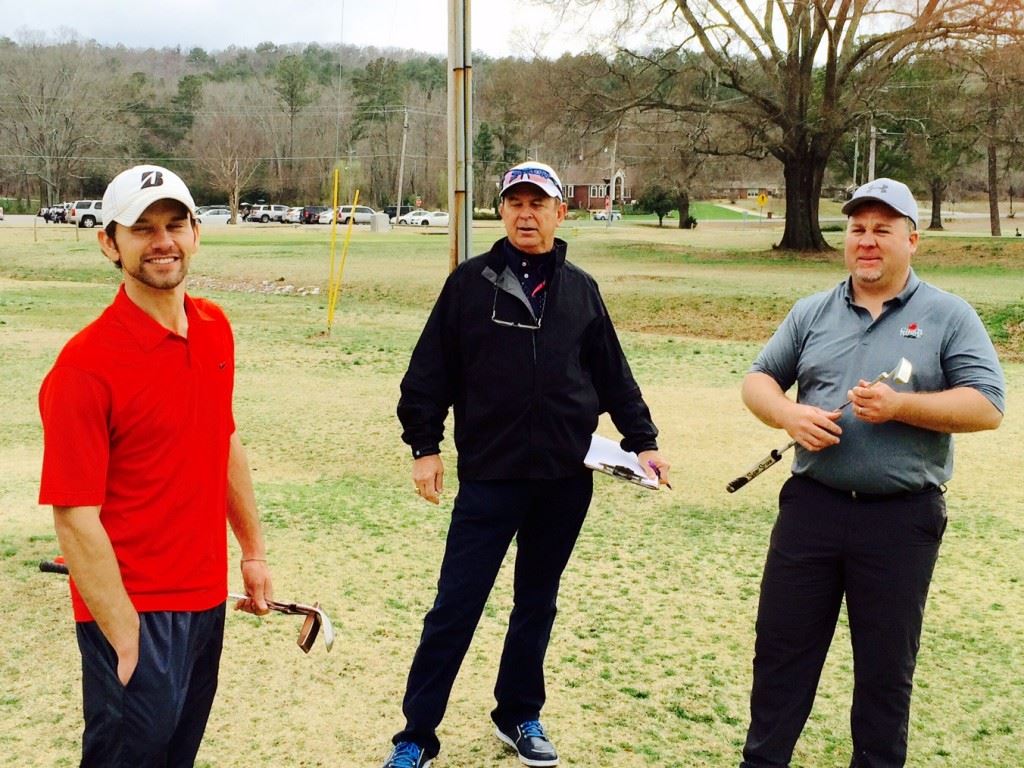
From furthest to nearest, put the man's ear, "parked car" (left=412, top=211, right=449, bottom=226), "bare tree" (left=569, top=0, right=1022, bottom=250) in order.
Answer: "parked car" (left=412, top=211, right=449, bottom=226) < "bare tree" (left=569, top=0, right=1022, bottom=250) < the man's ear

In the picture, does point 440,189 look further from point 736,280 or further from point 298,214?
point 736,280

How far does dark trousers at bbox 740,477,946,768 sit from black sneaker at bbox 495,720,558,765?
65 cm

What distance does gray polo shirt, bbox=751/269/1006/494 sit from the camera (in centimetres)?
327

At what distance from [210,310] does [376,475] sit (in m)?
5.46

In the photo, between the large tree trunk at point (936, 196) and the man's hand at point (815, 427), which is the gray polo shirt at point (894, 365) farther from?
the large tree trunk at point (936, 196)

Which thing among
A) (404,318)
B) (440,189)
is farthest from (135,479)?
(440,189)

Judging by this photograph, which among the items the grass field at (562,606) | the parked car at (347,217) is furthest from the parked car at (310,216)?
the grass field at (562,606)

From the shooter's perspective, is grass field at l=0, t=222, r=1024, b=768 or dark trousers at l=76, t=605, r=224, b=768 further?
grass field at l=0, t=222, r=1024, b=768

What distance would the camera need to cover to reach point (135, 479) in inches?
98.9

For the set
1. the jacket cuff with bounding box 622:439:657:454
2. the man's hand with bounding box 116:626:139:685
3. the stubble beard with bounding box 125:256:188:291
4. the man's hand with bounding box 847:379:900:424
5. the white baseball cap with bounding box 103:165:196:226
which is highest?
the white baseball cap with bounding box 103:165:196:226

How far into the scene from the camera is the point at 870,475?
129 inches

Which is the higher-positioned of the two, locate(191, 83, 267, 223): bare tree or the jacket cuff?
locate(191, 83, 267, 223): bare tree

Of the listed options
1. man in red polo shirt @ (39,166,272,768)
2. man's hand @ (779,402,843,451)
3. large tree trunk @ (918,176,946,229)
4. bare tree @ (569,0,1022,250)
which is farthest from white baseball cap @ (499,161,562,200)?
large tree trunk @ (918,176,946,229)

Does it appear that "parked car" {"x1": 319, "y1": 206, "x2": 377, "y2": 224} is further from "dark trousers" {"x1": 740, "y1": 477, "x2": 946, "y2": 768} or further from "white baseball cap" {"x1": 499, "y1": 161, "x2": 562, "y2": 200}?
"dark trousers" {"x1": 740, "y1": 477, "x2": 946, "y2": 768}
